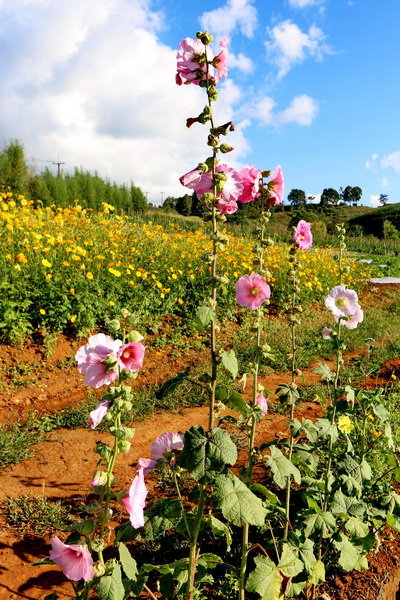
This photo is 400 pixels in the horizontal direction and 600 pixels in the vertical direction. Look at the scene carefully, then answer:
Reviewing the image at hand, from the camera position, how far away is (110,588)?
1101mm

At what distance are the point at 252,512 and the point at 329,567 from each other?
1220mm

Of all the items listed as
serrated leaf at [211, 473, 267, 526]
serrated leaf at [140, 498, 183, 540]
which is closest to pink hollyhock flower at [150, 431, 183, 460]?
serrated leaf at [140, 498, 183, 540]

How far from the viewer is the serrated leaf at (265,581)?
1459 millimetres

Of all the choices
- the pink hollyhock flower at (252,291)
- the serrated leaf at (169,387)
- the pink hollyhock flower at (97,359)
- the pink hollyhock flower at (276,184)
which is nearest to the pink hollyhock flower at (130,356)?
the pink hollyhock flower at (97,359)

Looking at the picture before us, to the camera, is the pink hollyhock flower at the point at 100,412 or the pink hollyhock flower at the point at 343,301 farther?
the pink hollyhock flower at the point at 343,301

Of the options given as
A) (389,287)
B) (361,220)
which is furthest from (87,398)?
(361,220)

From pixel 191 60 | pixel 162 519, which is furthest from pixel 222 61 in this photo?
pixel 162 519

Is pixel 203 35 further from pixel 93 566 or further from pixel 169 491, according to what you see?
pixel 169 491

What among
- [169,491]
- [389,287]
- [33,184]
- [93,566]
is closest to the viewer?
[93,566]

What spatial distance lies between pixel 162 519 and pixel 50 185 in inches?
704

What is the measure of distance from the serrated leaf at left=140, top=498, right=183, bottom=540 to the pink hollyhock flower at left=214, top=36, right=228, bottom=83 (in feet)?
4.77

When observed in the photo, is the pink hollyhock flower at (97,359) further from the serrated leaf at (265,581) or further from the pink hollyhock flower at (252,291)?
the serrated leaf at (265,581)

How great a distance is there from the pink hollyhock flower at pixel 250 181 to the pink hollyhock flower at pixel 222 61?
13.2 inches

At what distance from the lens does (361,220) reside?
1692 inches
